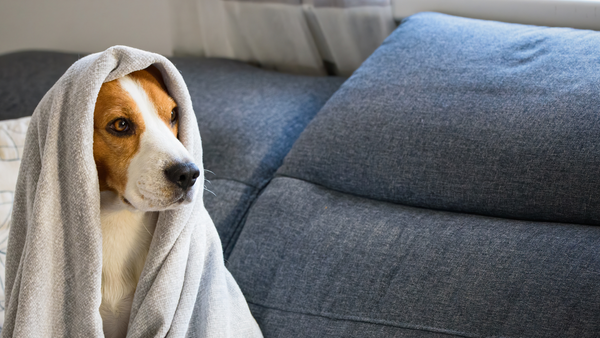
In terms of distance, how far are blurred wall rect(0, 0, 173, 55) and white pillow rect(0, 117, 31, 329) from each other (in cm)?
92

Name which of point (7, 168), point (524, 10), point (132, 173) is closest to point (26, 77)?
point (7, 168)

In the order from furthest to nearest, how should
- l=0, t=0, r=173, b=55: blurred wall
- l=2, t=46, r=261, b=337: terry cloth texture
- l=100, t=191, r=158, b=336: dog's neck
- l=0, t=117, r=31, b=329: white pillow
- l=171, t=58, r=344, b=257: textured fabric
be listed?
1. l=0, t=0, r=173, b=55: blurred wall
2. l=171, t=58, r=344, b=257: textured fabric
3. l=0, t=117, r=31, b=329: white pillow
4. l=100, t=191, r=158, b=336: dog's neck
5. l=2, t=46, r=261, b=337: terry cloth texture


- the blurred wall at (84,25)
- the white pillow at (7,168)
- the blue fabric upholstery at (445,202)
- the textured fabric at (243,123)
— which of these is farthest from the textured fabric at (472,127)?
the blurred wall at (84,25)

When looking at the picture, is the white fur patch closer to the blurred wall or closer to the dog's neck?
the dog's neck

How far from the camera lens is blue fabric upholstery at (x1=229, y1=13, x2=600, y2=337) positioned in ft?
3.21

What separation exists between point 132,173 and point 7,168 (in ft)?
2.17

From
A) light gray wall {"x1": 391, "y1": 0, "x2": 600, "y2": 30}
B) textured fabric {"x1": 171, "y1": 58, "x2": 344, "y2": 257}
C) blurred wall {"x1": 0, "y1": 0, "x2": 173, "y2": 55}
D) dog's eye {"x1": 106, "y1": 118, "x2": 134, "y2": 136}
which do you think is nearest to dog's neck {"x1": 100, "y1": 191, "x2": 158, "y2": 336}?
dog's eye {"x1": 106, "y1": 118, "x2": 134, "y2": 136}

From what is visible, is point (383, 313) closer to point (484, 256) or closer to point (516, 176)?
point (484, 256)

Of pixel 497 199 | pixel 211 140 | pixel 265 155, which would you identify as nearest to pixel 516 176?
pixel 497 199

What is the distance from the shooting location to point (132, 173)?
0.94 metres

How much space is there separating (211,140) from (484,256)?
32.7 inches

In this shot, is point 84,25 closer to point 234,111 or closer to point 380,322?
point 234,111

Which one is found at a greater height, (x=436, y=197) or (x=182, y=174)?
(x=182, y=174)

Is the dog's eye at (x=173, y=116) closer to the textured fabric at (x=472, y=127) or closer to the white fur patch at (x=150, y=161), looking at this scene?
the white fur patch at (x=150, y=161)
